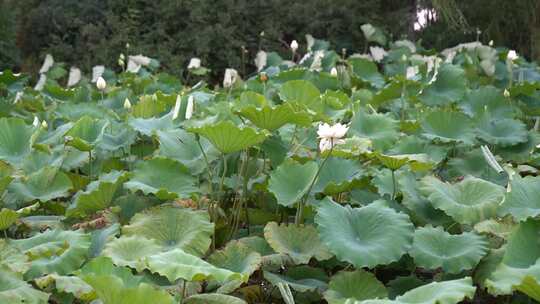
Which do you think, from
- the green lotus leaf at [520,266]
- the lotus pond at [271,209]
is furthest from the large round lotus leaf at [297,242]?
the green lotus leaf at [520,266]

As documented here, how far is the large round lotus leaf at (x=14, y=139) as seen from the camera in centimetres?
240

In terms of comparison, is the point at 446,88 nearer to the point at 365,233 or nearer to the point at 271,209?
the point at 271,209

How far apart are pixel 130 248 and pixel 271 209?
1.89ft

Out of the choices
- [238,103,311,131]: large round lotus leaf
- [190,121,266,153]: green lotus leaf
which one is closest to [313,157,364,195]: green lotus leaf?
[238,103,311,131]: large round lotus leaf

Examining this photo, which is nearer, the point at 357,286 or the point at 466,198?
the point at 357,286

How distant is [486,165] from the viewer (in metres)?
2.47

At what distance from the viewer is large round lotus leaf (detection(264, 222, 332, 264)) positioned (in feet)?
6.08

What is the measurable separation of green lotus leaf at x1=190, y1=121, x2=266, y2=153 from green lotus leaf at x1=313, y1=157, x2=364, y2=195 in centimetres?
24

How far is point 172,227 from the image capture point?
1.93m

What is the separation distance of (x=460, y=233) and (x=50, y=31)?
23.9 ft

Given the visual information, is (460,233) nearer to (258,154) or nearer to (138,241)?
(258,154)

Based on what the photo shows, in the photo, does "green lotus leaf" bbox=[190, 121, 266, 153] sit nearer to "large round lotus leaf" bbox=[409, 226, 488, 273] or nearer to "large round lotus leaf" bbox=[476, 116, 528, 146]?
"large round lotus leaf" bbox=[409, 226, 488, 273]

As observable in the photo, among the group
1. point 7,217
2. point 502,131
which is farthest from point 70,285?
point 502,131

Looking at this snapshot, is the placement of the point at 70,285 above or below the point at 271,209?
above
